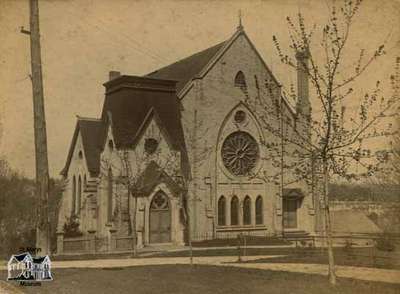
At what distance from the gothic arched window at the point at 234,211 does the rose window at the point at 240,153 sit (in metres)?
1.69

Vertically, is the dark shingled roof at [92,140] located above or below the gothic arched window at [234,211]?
above

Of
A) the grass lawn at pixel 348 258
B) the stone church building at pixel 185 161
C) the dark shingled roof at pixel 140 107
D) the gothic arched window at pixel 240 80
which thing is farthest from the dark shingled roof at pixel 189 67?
the grass lawn at pixel 348 258

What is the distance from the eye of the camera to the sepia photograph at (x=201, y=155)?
49.3 feet

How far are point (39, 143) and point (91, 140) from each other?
19.0 meters

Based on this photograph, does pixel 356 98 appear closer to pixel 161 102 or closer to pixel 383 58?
pixel 383 58

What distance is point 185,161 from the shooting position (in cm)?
3047

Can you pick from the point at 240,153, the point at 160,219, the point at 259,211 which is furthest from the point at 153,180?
the point at 259,211

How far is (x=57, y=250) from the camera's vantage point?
81.7 ft

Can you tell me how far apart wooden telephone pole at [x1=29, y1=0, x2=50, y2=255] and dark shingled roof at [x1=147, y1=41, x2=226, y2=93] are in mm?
16389

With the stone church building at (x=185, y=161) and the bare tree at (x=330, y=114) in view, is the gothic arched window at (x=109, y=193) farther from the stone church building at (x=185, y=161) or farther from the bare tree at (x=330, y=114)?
the bare tree at (x=330, y=114)

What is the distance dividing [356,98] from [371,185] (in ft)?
47.9

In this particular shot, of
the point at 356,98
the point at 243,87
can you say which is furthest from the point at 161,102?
the point at 356,98

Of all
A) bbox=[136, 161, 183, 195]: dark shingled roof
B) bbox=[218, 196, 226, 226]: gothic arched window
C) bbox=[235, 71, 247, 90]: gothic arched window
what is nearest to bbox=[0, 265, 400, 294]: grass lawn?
bbox=[136, 161, 183, 195]: dark shingled roof
